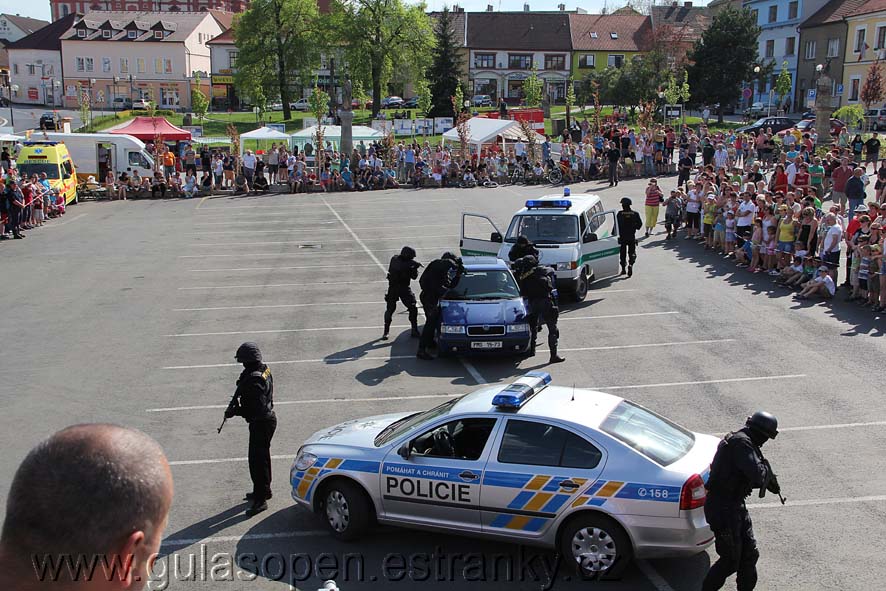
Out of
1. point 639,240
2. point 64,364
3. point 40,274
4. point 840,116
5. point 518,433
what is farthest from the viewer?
point 840,116

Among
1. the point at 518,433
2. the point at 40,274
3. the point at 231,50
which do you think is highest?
the point at 231,50

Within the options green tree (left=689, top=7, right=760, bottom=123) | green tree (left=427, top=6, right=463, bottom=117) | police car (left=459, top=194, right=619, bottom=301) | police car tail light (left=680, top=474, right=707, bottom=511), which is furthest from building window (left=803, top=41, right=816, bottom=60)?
police car tail light (left=680, top=474, right=707, bottom=511)

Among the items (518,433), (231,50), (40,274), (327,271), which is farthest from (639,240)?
(231,50)

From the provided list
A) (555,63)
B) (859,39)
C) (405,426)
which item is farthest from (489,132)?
(555,63)

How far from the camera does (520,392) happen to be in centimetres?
851

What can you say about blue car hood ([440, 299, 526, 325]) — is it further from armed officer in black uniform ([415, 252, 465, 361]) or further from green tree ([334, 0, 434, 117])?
green tree ([334, 0, 434, 117])

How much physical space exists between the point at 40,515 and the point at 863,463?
10177 mm

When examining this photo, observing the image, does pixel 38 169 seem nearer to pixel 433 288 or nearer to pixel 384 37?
pixel 433 288

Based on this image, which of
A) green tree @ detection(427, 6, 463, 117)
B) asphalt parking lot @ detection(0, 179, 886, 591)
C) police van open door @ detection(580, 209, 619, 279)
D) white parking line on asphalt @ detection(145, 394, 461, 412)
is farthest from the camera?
green tree @ detection(427, 6, 463, 117)

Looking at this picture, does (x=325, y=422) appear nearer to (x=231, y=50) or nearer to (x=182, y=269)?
(x=182, y=269)

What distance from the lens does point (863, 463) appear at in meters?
10.5

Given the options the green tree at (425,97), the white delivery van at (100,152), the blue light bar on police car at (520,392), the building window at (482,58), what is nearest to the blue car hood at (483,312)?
the blue light bar on police car at (520,392)

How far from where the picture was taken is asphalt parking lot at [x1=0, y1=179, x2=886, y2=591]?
847 centimetres

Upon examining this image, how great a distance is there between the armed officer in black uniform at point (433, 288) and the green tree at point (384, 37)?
75171mm
